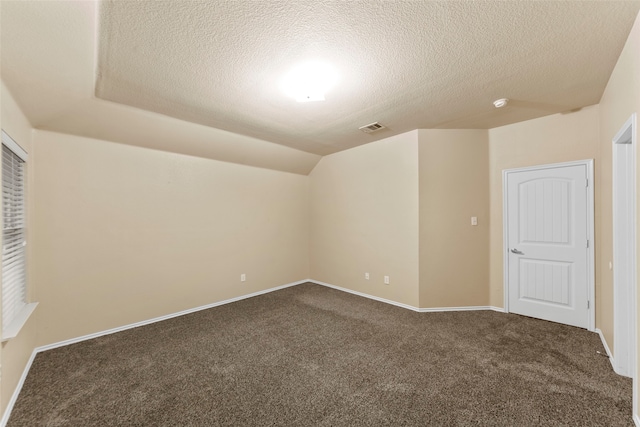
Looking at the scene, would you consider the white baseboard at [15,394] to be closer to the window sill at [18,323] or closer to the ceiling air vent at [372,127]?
the window sill at [18,323]

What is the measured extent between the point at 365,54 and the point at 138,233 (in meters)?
3.39

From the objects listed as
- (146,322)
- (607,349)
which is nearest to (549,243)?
(607,349)

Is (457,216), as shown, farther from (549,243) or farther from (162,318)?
(162,318)

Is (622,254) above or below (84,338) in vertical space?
above

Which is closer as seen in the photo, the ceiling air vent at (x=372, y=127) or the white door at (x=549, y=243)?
the white door at (x=549, y=243)

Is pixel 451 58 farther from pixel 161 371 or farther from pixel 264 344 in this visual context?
pixel 161 371

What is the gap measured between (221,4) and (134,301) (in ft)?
11.3

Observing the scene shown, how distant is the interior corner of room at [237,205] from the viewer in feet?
7.67

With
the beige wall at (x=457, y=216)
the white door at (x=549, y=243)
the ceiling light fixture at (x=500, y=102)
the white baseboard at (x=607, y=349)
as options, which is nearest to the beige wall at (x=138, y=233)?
the beige wall at (x=457, y=216)

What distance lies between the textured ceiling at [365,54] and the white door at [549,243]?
908mm

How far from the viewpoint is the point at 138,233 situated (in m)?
3.36

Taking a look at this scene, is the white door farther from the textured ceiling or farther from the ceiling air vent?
the ceiling air vent

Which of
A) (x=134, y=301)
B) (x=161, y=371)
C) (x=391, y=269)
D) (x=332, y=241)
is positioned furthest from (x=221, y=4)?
(x=332, y=241)

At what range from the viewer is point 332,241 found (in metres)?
5.05
